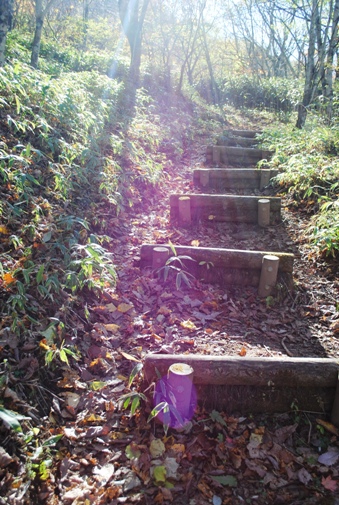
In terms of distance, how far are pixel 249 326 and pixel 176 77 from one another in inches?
613

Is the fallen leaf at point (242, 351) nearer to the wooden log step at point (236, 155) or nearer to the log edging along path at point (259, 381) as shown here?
the log edging along path at point (259, 381)

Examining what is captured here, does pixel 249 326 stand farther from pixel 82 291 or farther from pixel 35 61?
pixel 35 61

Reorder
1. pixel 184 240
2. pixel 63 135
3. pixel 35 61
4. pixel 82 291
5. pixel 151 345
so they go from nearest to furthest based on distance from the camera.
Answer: pixel 151 345 < pixel 82 291 < pixel 184 240 < pixel 63 135 < pixel 35 61

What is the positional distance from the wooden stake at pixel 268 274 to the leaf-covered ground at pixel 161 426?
0.37 ft

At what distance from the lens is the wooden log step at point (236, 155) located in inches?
309

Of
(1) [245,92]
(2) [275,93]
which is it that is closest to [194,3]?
(1) [245,92]

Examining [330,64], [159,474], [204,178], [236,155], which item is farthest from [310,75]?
[159,474]

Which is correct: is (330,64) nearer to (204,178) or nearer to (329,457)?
(204,178)

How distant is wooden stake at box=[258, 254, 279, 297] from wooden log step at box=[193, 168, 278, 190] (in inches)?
127

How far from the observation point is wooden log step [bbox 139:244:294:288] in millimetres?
3697

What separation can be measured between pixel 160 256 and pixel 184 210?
55.4 inches

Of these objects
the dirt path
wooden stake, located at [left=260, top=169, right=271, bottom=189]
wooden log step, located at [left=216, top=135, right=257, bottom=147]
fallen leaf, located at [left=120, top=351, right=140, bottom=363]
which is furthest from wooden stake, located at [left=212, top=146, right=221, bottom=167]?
fallen leaf, located at [left=120, top=351, right=140, bottom=363]

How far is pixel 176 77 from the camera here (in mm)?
16031

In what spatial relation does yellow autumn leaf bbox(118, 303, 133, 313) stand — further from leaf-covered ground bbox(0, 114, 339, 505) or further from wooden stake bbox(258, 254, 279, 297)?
wooden stake bbox(258, 254, 279, 297)
